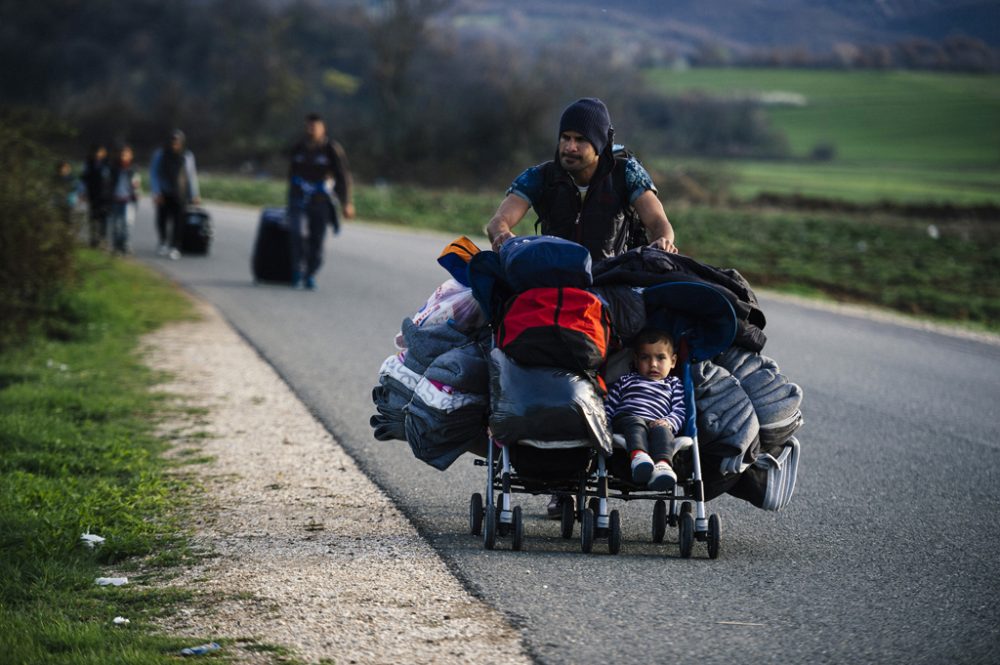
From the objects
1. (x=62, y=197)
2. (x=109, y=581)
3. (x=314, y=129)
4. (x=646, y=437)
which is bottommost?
(x=109, y=581)

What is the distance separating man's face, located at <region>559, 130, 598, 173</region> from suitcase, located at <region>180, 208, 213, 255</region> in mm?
16275

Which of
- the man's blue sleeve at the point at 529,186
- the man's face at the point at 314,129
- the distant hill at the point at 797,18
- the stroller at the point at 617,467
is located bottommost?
the stroller at the point at 617,467

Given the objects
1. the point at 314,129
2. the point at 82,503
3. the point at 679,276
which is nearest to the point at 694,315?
the point at 679,276

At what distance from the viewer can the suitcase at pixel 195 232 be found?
21.8m

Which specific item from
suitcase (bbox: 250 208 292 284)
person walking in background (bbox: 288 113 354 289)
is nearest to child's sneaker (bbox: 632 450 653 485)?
person walking in background (bbox: 288 113 354 289)

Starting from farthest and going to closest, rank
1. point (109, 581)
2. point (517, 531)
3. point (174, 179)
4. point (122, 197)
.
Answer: point (122, 197)
point (174, 179)
point (517, 531)
point (109, 581)

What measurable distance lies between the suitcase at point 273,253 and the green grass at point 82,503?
478 centimetres

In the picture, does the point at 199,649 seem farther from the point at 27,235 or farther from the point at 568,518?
the point at 27,235

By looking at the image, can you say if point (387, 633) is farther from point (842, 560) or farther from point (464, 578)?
point (842, 560)

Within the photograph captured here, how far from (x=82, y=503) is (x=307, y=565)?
5.32ft

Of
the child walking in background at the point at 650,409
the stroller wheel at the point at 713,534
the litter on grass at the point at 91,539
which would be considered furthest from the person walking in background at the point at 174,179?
the stroller wheel at the point at 713,534

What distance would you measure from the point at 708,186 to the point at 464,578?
44.4m

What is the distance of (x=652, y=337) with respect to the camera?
5.87 m

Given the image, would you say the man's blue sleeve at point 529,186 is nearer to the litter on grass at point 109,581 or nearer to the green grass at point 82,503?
the green grass at point 82,503
